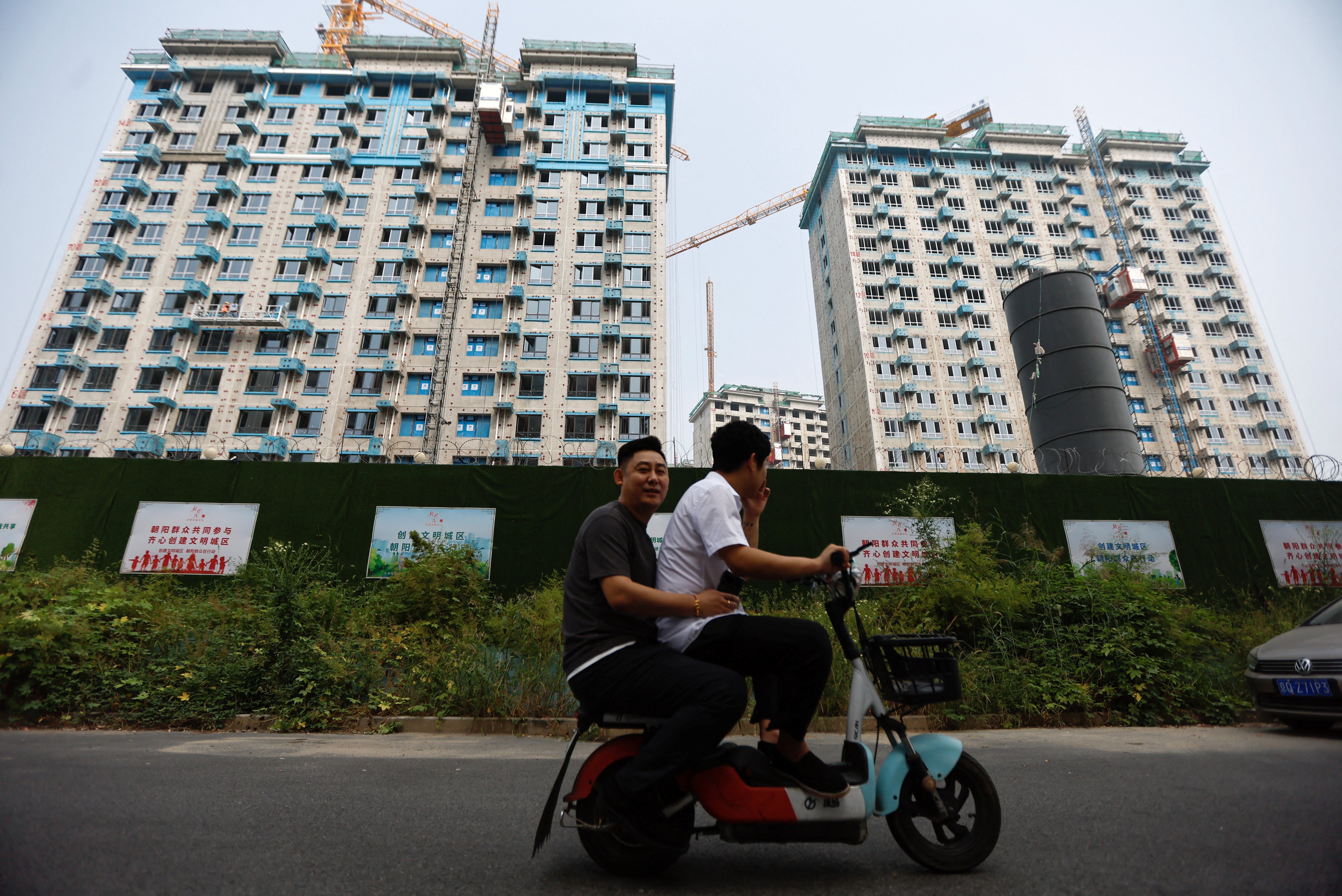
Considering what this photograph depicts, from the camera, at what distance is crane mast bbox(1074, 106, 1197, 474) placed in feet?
165

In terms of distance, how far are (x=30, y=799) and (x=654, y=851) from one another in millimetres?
3561

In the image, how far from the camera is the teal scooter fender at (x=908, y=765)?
8.36 ft

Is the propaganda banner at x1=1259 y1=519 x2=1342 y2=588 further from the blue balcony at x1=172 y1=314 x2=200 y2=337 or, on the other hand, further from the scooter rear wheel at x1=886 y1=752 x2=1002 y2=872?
the blue balcony at x1=172 y1=314 x2=200 y2=337

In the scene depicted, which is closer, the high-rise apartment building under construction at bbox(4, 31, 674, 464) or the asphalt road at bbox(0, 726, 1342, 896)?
the asphalt road at bbox(0, 726, 1342, 896)

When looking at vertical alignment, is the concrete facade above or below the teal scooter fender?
above

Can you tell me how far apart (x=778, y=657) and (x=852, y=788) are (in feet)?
2.14

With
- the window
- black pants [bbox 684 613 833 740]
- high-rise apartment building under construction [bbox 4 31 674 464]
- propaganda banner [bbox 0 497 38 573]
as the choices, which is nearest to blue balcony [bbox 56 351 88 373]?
high-rise apartment building under construction [bbox 4 31 674 464]

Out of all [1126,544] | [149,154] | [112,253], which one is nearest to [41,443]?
[112,253]

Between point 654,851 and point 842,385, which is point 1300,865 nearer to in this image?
point 654,851

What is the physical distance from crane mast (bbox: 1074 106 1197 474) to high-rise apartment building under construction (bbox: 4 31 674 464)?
138ft

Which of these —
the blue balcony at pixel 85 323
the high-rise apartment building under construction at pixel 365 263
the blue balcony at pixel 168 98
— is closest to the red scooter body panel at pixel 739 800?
the high-rise apartment building under construction at pixel 365 263

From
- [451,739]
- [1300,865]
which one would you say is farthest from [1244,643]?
[451,739]

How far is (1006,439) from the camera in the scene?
48.4 meters

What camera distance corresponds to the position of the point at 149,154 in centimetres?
4316
